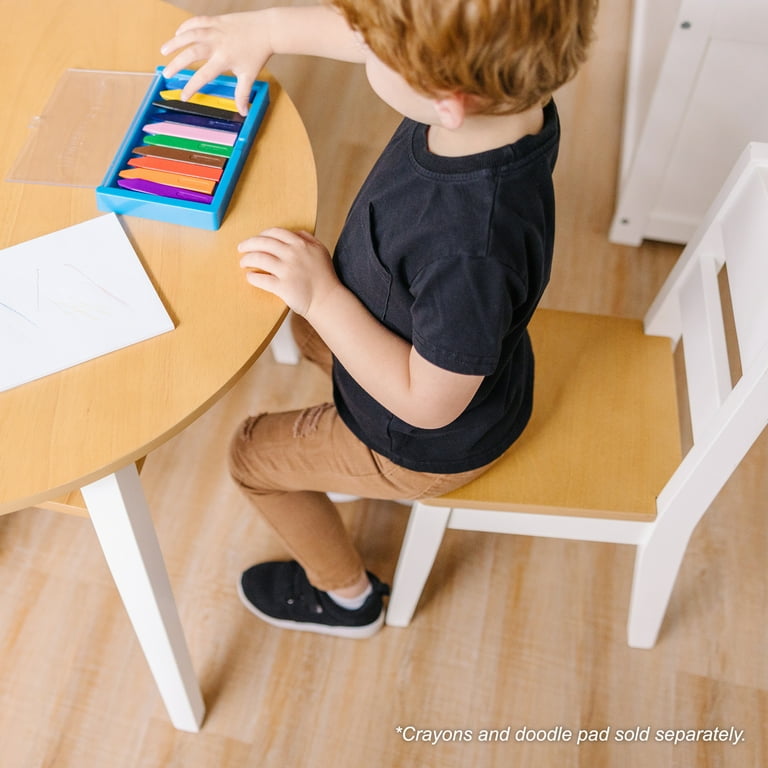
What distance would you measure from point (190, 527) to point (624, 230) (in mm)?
1050

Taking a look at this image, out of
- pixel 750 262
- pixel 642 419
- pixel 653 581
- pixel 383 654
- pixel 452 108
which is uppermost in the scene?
pixel 452 108

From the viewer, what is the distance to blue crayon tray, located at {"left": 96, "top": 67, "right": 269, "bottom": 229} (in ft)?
2.79

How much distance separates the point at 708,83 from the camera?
145 cm

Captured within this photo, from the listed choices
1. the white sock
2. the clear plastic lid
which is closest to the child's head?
the clear plastic lid

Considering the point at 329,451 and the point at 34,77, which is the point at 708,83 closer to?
the point at 329,451

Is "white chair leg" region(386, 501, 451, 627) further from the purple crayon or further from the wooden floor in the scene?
the purple crayon

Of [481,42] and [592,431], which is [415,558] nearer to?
[592,431]

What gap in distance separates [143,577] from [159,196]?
0.39m

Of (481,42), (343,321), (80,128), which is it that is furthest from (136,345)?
(481,42)

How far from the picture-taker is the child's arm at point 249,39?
37.3 inches

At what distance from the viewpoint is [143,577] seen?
0.88 meters

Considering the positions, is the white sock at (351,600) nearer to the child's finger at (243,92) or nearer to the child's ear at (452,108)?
the child's finger at (243,92)

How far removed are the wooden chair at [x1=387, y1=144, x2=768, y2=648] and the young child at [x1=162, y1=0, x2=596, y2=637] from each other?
0.07 m

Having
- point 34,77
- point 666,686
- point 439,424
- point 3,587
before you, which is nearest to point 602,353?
point 439,424
